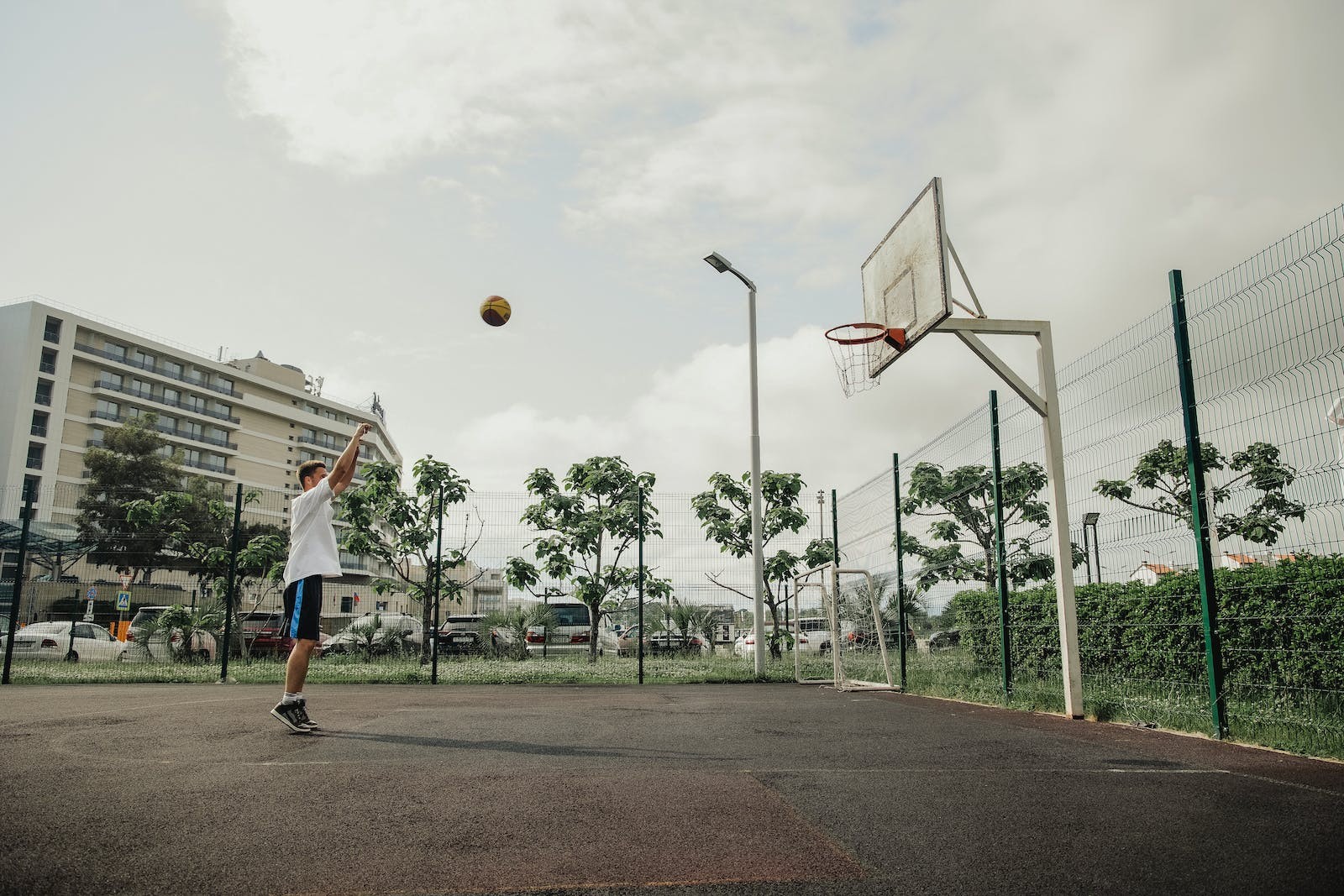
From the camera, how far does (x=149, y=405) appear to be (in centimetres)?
6012

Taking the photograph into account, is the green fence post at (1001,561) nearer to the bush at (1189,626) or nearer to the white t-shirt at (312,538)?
the bush at (1189,626)

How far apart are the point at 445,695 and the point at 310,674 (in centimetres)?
376

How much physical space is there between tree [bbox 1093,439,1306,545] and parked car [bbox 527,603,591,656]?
8669 millimetres

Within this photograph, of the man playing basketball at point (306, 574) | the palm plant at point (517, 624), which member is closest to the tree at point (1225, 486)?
the man playing basketball at point (306, 574)

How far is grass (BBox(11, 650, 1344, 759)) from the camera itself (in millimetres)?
5246

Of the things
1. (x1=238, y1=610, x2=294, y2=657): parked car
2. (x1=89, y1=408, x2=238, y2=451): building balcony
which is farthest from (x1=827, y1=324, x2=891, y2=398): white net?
(x1=89, y1=408, x2=238, y2=451): building balcony

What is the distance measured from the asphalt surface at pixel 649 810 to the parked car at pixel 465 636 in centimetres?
636

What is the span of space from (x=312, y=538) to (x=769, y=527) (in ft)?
37.5

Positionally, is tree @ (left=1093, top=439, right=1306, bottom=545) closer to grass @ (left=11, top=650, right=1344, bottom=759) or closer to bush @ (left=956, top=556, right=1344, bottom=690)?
bush @ (left=956, top=556, right=1344, bottom=690)

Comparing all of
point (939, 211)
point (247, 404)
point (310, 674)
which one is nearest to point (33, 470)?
point (247, 404)

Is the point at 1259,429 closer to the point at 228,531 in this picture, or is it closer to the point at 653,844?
the point at 653,844

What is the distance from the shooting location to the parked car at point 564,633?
42.1 ft

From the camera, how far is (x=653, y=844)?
279cm

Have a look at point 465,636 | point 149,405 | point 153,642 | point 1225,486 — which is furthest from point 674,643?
point 149,405
